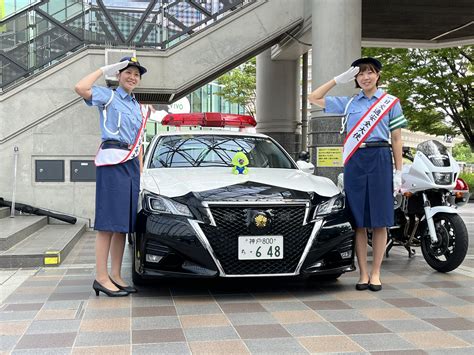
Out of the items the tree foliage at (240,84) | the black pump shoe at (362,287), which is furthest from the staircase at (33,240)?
the tree foliage at (240,84)

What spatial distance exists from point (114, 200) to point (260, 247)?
52.1 inches

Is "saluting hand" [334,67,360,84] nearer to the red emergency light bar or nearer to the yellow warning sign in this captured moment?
the yellow warning sign

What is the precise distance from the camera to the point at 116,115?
15.4 ft

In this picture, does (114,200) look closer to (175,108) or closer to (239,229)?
(239,229)

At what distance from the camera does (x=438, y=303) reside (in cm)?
452

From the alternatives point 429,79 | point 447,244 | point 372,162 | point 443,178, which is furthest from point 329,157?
point 429,79

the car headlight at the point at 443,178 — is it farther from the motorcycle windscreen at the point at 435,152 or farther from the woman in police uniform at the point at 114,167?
the woman in police uniform at the point at 114,167

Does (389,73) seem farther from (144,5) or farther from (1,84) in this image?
(1,84)

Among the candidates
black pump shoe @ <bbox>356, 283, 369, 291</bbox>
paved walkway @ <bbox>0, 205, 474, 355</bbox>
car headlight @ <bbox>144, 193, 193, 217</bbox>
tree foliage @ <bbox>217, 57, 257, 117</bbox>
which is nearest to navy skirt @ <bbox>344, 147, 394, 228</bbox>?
black pump shoe @ <bbox>356, 283, 369, 291</bbox>

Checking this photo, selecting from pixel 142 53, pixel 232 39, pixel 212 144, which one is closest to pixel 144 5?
pixel 142 53

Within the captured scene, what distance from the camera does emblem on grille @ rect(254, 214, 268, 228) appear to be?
4.35 metres

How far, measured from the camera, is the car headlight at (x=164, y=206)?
4375 mm

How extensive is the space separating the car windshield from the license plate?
1362 mm

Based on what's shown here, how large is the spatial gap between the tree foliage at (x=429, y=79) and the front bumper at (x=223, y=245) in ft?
58.3
